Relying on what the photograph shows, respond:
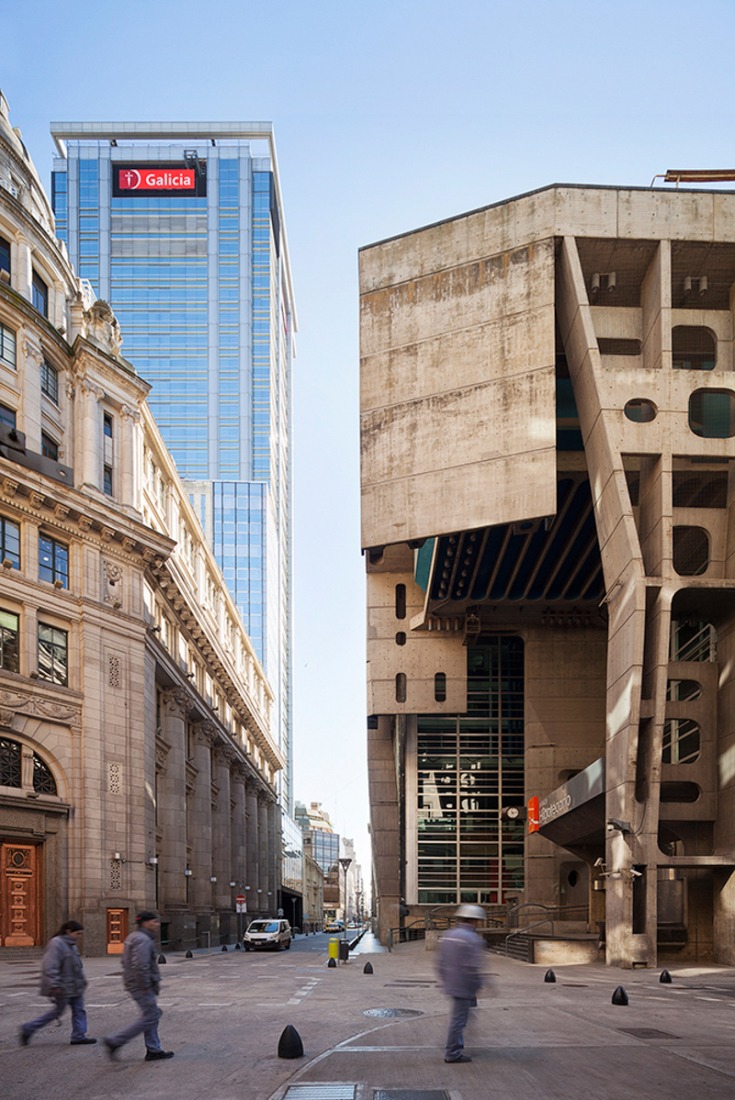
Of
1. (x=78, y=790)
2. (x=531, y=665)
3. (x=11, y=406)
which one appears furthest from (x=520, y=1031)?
(x=531, y=665)

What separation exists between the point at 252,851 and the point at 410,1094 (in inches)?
3570

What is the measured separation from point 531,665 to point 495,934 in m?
15.5

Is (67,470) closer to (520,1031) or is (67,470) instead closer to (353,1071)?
(353,1071)

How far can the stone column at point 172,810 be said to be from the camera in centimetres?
5616

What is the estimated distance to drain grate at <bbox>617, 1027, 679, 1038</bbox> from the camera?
52.5 ft

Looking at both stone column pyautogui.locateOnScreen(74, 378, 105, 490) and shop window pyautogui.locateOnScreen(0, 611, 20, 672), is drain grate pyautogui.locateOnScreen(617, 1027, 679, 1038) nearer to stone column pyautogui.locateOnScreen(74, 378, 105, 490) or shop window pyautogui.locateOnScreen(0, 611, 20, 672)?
shop window pyautogui.locateOnScreen(0, 611, 20, 672)

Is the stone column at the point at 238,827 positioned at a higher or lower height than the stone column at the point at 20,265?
lower

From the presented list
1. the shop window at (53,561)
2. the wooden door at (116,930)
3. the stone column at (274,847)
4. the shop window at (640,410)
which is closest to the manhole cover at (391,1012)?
the shop window at (640,410)

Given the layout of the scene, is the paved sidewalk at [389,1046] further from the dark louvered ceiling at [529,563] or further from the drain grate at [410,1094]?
the dark louvered ceiling at [529,563]

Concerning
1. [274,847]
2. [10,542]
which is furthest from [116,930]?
[274,847]

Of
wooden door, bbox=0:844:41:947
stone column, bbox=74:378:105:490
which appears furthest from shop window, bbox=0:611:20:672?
stone column, bbox=74:378:105:490

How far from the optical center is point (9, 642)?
1631 inches

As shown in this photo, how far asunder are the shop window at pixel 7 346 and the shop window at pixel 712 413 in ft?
85.2

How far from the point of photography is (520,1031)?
16.4 m
